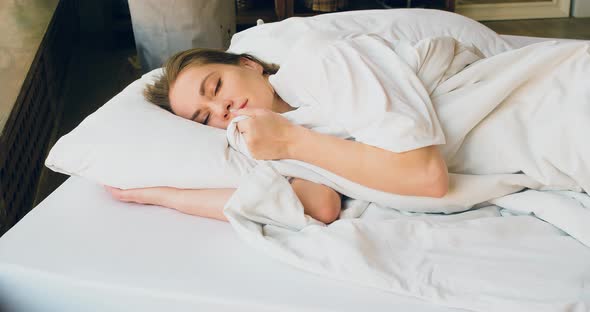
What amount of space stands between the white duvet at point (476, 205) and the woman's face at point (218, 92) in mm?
87

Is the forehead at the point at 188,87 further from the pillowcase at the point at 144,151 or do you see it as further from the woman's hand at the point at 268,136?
the woman's hand at the point at 268,136

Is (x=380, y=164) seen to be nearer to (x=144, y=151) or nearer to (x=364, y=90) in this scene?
(x=364, y=90)

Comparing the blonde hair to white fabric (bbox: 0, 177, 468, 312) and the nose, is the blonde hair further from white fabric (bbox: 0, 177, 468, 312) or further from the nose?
white fabric (bbox: 0, 177, 468, 312)

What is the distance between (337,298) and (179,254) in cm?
27

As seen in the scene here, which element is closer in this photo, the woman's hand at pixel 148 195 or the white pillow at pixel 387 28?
the woman's hand at pixel 148 195

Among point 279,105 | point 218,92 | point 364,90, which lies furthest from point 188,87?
point 364,90

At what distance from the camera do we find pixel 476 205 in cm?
104

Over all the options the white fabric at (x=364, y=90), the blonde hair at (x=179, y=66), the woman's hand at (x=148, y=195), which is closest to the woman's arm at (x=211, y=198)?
the woman's hand at (x=148, y=195)

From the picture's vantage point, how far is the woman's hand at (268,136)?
1018 mm

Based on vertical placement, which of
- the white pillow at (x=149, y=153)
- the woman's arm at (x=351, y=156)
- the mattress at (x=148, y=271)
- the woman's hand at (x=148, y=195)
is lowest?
the mattress at (x=148, y=271)

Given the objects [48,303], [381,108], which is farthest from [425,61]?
[48,303]

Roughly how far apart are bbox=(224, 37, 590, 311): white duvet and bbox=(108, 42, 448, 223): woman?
1.2 inches

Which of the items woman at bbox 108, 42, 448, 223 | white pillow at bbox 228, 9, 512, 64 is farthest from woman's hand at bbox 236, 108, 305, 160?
white pillow at bbox 228, 9, 512, 64

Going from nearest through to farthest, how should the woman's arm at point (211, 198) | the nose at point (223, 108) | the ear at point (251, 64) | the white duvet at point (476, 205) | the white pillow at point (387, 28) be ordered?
the white duvet at point (476, 205)
the woman's arm at point (211, 198)
the nose at point (223, 108)
the ear at point (251, 64)
the white pillow at point (387, 28)
